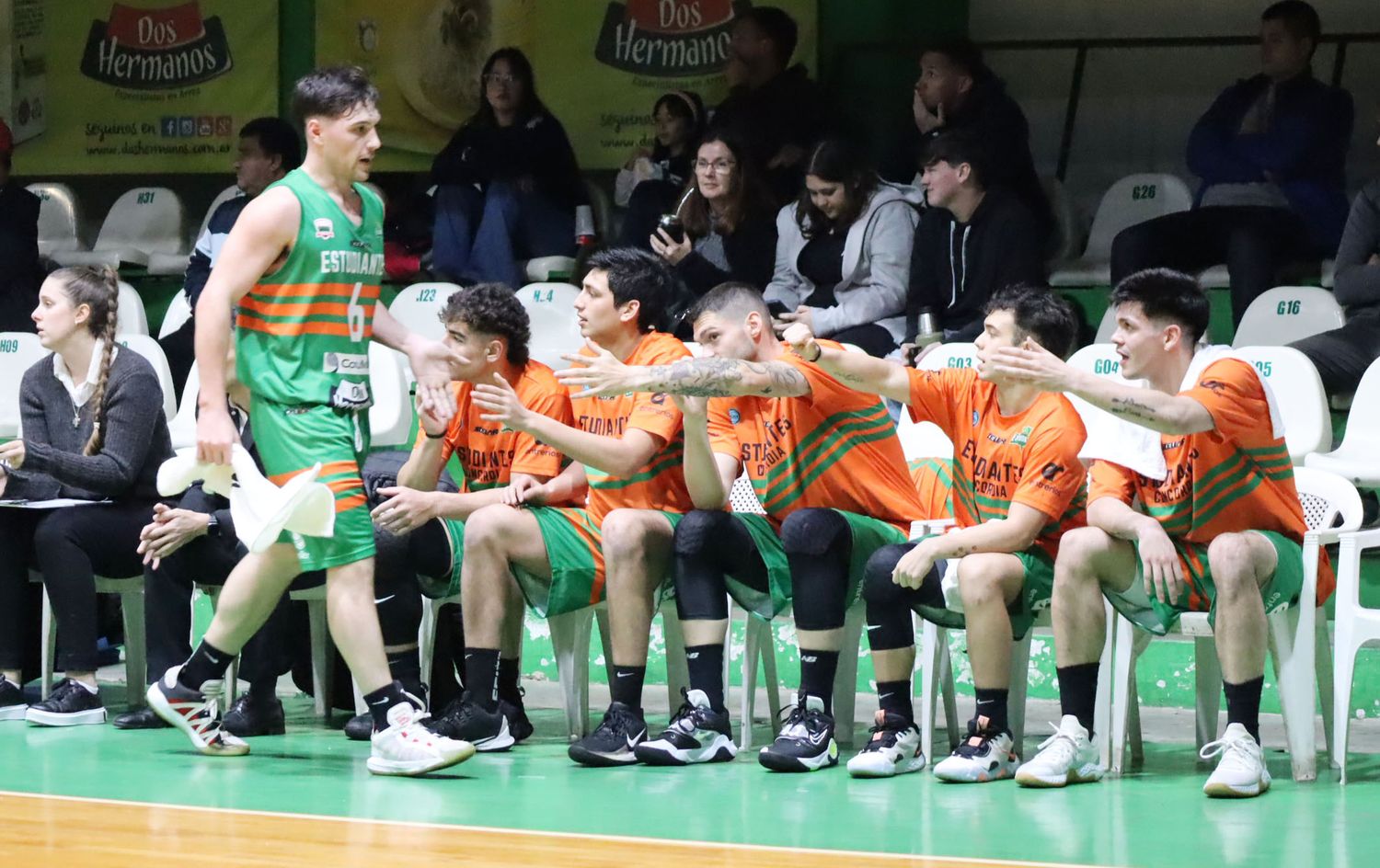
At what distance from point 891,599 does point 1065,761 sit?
593mm

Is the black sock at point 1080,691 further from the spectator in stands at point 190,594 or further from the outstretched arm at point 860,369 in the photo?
the spectator in stands at point 190,594

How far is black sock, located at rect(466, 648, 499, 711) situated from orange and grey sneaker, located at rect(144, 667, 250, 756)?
0.62 metres

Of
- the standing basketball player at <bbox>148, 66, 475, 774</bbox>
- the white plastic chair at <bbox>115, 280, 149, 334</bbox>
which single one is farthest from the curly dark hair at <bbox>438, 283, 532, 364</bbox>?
the white plastic chair at <bbox>115, 280, 149, 334</bbox>

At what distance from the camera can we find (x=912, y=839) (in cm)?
421

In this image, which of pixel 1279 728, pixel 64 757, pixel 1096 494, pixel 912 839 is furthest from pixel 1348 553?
pixel 64 757

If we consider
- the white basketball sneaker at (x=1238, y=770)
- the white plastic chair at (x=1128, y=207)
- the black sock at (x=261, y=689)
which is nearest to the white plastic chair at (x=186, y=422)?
the black sock at (x=261, y=689)

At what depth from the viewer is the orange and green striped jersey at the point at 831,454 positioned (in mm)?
5531

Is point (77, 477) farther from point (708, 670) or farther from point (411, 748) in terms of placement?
point (708, 670)

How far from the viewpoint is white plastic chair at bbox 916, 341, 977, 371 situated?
21.2ft

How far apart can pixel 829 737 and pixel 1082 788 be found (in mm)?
683

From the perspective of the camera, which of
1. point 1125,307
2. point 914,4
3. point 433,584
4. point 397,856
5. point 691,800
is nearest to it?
point 397,856

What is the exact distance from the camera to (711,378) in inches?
207

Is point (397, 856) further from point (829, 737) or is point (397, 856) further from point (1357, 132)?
point (1357, 132)

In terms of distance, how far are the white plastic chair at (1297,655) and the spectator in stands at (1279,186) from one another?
6.29 feet
